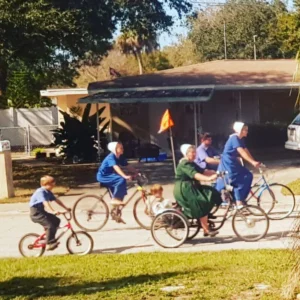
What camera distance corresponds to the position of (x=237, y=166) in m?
12.3

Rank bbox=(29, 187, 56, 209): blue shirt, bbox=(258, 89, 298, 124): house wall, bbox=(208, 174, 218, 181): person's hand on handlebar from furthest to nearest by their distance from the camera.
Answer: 1. bbox=(258, 89, 298, 124): house wall
2. bbox=(208, 174, 218, 181): person's hand on handlebar
3. bbox=(29, 187, 56, 209): blue shirt

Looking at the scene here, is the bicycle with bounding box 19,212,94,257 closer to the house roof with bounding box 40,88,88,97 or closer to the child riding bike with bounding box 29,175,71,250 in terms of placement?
the child riding bike with bounding box 29,175,71,250

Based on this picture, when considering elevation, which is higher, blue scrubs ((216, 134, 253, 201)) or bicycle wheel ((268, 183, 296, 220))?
blue scrubs ((216, 134, 253, 201))

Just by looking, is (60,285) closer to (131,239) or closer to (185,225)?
(185,225)

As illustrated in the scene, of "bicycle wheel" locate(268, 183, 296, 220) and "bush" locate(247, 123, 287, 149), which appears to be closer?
"bicycle wheel" locate(268, 183, 296, 220)

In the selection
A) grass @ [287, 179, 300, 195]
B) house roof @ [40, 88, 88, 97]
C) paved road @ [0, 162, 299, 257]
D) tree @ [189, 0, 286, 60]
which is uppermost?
tree @ [189, 0, 286, 60]

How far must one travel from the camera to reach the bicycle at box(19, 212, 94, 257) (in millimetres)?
10648

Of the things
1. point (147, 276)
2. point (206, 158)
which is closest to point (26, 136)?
point (206, 158)

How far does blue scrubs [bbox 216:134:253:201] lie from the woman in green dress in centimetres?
98

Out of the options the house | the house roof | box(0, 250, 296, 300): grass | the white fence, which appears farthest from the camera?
the white fence

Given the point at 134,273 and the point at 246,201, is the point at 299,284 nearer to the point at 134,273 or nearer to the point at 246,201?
the point at 134,273

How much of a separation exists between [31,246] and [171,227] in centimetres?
209

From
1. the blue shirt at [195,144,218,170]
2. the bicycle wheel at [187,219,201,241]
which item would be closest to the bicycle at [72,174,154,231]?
the blue shirt at [195,144,218,170]

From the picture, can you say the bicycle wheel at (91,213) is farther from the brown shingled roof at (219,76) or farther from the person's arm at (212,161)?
the brown shingled roof at (219,76)
